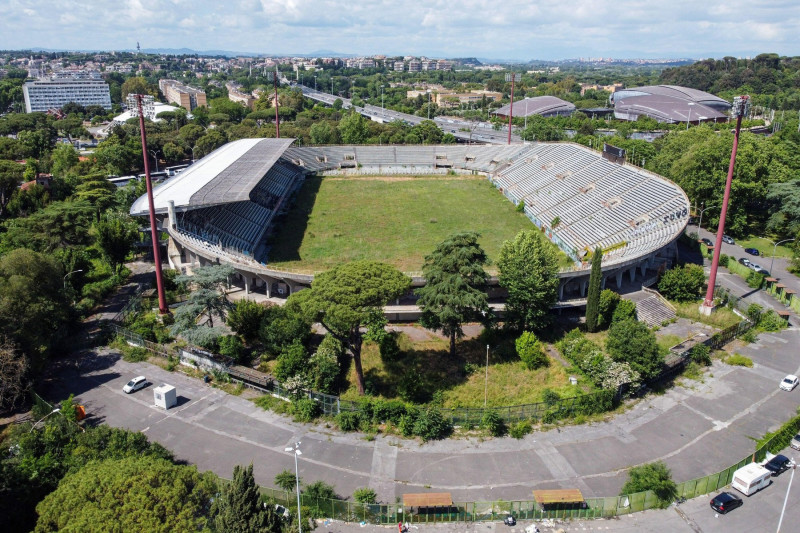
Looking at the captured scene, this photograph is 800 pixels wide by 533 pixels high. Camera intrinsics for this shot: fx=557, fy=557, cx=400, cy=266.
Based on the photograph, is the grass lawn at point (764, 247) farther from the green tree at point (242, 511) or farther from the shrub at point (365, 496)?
the green tree at point (242, 511)

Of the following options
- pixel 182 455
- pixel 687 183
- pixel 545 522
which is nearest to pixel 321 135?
pixel 687 183

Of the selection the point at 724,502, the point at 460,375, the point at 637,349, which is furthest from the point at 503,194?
the point at 724,502

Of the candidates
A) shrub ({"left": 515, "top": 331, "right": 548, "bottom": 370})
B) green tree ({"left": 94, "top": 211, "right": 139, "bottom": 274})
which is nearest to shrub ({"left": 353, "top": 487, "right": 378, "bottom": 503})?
shrub ({"left": 515, "top": 331, "right": 548, "bottom": 370})

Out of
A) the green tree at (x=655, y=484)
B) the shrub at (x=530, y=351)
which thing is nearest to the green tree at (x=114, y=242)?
the shrub at (x=530, y=351)

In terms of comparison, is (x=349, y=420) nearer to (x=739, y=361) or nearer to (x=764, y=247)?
(x=739, y=361)

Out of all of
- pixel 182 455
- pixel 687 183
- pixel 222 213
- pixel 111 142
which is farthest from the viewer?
pixel 111 142

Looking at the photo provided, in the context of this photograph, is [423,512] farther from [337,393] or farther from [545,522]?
[337,393]
